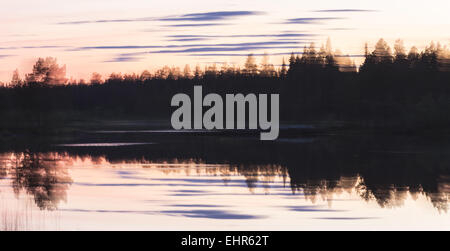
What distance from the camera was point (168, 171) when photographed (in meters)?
39.0

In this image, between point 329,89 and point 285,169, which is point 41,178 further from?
point 329,89

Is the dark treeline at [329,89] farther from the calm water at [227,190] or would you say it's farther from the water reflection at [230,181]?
the water reflection at [230,181]

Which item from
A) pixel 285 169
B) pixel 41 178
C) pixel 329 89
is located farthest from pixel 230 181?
pixel 329 89

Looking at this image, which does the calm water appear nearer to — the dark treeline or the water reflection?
the water reflection

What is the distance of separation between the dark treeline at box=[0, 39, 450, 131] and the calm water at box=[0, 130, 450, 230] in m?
43.6

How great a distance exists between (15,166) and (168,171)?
8.62 meters

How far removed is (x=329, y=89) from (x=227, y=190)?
107m

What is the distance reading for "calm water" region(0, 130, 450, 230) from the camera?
23375mm

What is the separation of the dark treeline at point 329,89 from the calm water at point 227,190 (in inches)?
1715

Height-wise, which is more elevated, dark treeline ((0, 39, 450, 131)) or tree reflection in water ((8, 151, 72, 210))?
dark treeline ((0, 39, 450, 131))

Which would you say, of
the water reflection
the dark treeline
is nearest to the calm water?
the water reflection

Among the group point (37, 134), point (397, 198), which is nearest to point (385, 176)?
point (397, 198)

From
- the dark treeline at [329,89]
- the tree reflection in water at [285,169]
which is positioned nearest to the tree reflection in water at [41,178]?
the tree reflection in water at [285,169]

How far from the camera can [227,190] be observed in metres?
30.9
